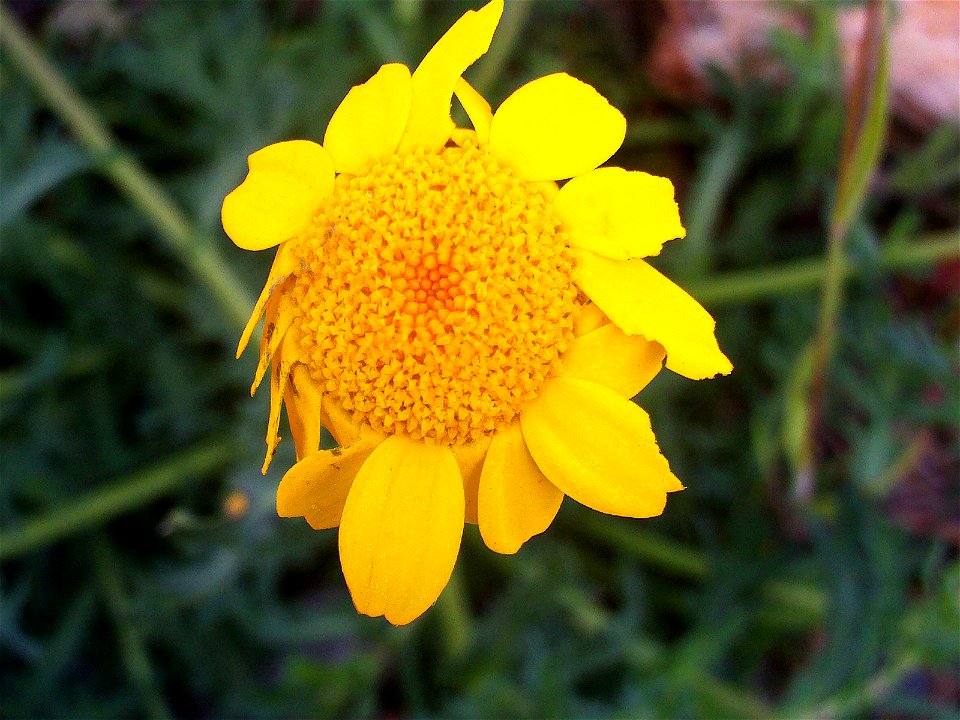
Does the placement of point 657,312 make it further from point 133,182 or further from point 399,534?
point 133,182

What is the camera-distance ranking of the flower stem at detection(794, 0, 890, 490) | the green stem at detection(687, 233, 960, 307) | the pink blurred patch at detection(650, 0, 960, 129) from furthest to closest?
1. the pink blurred patch at detection(650, 0, 960, 129)
2. the green stem at detection(687, 233, 960, 307)
3. the flower stem at detection(794, 0, 890, 490)

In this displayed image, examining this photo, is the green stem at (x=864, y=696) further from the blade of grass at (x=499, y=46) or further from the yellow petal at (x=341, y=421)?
the blade of grass at (x=499, y=46)

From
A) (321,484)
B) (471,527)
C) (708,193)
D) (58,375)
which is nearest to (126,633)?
(58,375)

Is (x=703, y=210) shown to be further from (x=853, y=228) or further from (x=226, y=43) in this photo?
(x=226, y=43)

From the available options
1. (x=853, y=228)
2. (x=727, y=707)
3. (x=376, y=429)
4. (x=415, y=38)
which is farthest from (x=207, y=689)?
(x=853, y=228)

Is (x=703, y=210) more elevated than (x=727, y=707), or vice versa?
(x=703, y=210)

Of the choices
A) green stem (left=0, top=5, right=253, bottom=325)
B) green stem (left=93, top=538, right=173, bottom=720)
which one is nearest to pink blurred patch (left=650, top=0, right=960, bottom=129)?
green stem (left=0, top=5, right=253, bottom=325)

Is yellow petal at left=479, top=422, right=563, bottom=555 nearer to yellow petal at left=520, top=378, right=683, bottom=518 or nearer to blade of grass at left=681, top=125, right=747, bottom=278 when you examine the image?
yellow petal at left=520, top=378, right=683, bottom=518
